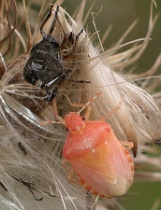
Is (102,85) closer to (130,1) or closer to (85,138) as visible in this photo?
(85,138)

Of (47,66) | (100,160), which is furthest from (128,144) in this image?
(47,66)

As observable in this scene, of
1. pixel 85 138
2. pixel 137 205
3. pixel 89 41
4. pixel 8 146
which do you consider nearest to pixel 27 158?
pixel 8 146

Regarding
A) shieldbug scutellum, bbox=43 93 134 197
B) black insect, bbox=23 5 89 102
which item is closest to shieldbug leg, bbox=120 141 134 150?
shieldbug scutellum, bbox=43 93 134 197

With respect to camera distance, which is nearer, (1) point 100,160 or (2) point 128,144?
(1) point 100,160

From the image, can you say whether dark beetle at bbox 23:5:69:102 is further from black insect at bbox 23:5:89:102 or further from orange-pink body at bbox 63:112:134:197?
orange-pink body at bbox 63:112:134:197

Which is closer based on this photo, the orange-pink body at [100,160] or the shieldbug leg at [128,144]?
the orange-pink body at [100,160]

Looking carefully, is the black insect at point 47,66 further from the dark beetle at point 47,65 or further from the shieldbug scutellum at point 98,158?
the shieldbug scutellum at point 98,158

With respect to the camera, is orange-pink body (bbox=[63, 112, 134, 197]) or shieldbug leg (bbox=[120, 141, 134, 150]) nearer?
orange-pink body (bbox=[63, 112, 134, 197])

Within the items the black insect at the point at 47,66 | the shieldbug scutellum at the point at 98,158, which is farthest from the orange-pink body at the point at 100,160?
the black insect at the point at 47,66

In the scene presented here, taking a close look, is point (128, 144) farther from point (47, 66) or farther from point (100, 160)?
point (47, 66)
